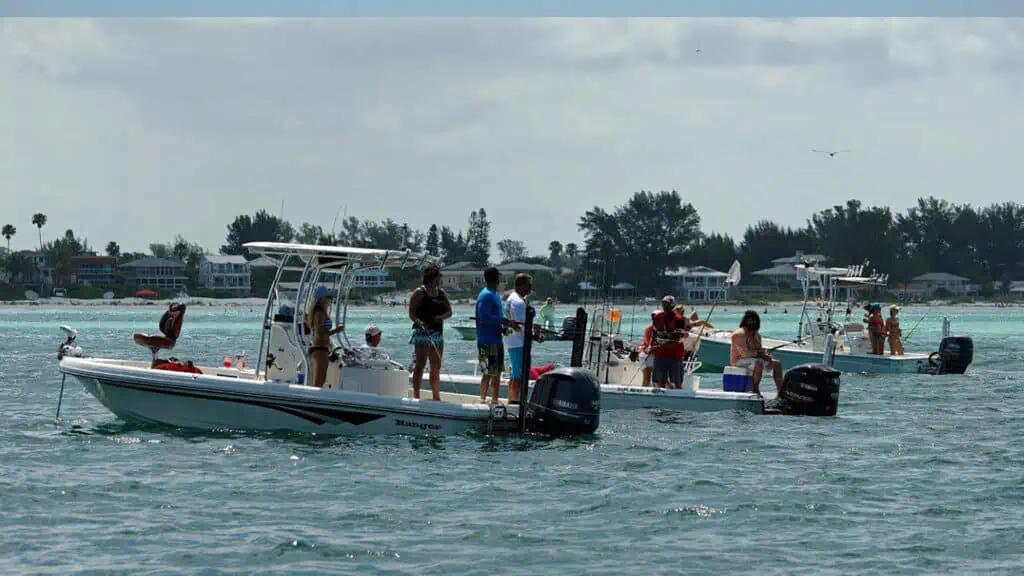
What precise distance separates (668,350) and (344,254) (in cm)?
580

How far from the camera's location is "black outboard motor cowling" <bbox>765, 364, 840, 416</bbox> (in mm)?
20703

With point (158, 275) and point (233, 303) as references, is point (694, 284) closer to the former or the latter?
point (233, 303)

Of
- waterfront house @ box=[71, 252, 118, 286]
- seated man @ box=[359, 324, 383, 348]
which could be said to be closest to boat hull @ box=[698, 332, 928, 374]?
seated man @ box=[359, 324, 383, 348]

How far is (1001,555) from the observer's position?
1188 cm

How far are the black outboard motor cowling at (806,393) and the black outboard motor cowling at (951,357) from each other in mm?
11467

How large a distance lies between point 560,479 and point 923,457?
5.14 meters

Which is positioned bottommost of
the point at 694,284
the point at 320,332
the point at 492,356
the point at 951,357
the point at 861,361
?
the point at 861,361

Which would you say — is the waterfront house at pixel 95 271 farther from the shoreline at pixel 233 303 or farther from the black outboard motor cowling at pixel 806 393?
the black outboard motor cowling at pixel 806 393

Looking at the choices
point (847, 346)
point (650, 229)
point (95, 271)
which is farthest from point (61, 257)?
point (847, 346)

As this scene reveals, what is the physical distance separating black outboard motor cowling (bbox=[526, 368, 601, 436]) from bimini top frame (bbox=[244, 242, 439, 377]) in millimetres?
2177

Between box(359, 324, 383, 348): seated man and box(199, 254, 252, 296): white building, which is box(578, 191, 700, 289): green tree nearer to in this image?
box(199, 254, 252, 296): white building

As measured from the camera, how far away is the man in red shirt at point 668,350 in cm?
2048

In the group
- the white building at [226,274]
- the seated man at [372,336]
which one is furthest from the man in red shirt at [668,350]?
the white building at [226,274]

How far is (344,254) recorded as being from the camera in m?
17.2
